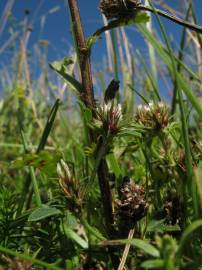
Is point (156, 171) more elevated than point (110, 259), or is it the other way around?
point (156, 171)

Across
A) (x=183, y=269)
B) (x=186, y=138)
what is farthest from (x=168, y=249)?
(x=186, y=138)

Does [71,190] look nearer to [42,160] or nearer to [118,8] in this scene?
[42,160]

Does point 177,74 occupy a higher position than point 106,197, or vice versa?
point 177,74

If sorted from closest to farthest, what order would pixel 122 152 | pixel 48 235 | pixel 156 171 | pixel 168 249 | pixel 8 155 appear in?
pixel 168 249, pixel 48 235, pixel 156 171, pixel 122 152, pixel 8 155

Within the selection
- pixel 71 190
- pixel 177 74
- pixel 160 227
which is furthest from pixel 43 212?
pixel 177 74

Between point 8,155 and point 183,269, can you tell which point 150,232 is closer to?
point 183,269

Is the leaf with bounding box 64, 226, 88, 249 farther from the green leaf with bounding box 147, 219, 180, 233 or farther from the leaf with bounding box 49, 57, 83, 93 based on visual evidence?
the leaf with bounding box 49, 57, 83, 93

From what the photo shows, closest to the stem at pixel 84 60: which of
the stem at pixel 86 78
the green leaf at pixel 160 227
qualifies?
the stem at pixel 86 78
